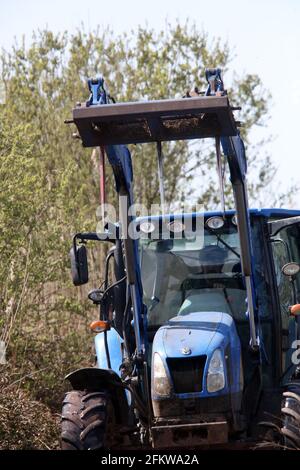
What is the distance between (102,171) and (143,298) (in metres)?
1.36

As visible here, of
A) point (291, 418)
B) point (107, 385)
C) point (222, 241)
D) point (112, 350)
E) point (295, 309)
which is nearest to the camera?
point (291, 418)

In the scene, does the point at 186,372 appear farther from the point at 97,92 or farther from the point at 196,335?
the point at 97,92

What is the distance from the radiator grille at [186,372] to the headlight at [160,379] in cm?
5

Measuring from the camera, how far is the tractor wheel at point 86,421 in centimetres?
713

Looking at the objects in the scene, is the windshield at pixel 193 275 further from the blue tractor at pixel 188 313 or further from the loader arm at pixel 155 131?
the loader arm at pixel 155 131

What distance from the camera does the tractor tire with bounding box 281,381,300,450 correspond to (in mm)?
6926

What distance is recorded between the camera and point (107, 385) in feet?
24.7

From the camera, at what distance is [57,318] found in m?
13.3

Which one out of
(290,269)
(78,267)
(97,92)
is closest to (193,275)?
(290,269)

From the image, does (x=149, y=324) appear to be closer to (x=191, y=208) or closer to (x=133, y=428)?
(x=133, y=428)

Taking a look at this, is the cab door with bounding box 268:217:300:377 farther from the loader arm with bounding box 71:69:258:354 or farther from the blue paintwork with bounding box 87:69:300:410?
the blue paintwork with bounding box 87:69:300:410

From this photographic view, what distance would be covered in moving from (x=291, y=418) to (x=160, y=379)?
3.06 ft

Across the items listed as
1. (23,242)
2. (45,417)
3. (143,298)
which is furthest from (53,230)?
(143,298)

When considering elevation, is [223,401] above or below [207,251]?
below
